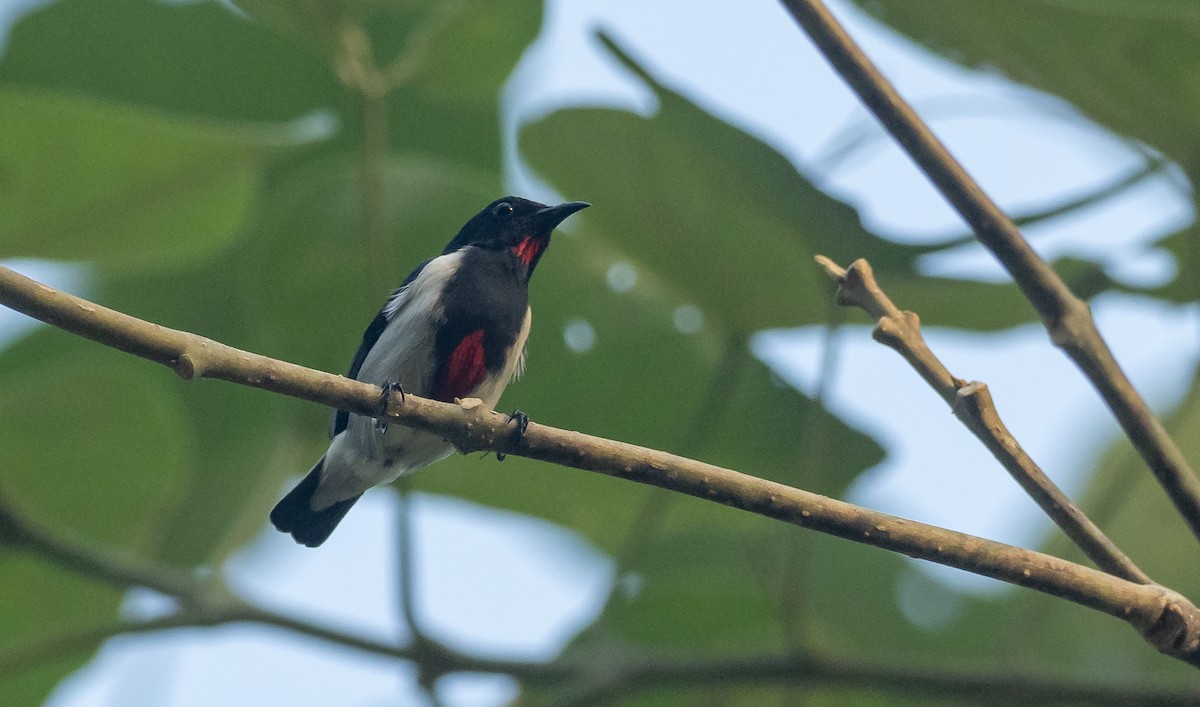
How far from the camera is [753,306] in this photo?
233 centimetres

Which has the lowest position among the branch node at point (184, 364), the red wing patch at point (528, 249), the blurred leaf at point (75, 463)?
the blurred leaf at point (75, 463)

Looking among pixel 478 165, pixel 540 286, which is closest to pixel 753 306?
pixel 540 286

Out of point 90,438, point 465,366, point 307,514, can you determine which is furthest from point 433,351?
point 90,438

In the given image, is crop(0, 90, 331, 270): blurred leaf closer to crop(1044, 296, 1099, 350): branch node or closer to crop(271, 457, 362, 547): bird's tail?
crop(271, 457, 362, 547): bird's tail

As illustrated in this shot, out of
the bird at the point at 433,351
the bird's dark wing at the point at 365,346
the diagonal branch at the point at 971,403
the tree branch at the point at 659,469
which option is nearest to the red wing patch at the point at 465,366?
the bird at the point at 433,351

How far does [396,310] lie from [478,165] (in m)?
0.33

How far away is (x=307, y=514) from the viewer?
2715mm

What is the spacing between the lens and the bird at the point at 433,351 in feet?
8.35

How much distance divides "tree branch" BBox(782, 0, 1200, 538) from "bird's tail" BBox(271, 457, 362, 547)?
Result: 5.46ft

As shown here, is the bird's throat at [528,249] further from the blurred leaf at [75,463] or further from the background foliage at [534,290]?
the blurred leaf at [75,463]

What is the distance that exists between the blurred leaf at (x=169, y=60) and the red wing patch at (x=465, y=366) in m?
0.58

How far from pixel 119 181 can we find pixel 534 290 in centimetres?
83

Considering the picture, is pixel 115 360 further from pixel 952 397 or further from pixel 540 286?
pixel 952 397

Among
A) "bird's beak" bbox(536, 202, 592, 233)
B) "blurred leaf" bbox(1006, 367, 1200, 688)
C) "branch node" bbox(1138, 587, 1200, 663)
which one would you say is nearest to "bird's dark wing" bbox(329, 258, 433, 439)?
"bird's beak" bbox(536, 202, 592, 233)
